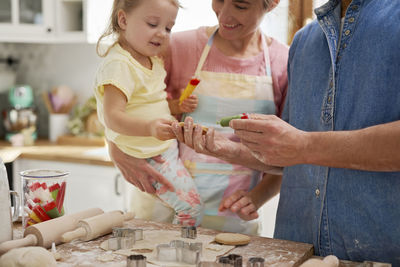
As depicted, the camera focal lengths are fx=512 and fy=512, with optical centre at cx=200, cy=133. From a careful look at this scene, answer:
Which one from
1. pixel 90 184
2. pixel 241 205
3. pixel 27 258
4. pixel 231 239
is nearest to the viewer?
pixel 27 258

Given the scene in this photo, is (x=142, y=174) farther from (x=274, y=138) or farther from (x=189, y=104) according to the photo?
(x=274, y=138)

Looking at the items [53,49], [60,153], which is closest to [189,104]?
[60,153]

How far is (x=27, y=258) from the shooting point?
3.43 ft

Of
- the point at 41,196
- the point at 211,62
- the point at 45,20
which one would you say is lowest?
the point at 41,196

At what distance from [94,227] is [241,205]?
504 mm

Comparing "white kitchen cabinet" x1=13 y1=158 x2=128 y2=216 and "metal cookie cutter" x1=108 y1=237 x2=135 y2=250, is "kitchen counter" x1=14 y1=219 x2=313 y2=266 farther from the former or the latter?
"white kitchen cabinet" x1=13 y1=158 x2=128 y2=216

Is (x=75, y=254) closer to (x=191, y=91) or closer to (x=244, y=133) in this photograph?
(x=244, y=133)

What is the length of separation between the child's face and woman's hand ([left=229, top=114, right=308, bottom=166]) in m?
0.49

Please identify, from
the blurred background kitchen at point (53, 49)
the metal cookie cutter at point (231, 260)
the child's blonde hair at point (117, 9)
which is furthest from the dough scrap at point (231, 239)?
the blurred background kitchen at point (53, 49)

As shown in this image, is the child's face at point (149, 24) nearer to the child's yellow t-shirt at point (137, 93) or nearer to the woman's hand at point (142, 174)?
the child's yellow t-shirt at point (137, 93)

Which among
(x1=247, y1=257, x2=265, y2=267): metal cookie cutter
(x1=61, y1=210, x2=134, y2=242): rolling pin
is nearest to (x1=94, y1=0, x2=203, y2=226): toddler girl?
(x1=61, y1=210, x2=134, y2=242): rolling pin

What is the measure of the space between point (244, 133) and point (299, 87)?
0.29 meters

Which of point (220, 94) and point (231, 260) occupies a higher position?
point (220, 94)

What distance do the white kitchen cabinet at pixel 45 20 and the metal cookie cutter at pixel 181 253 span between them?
2.47 metres
